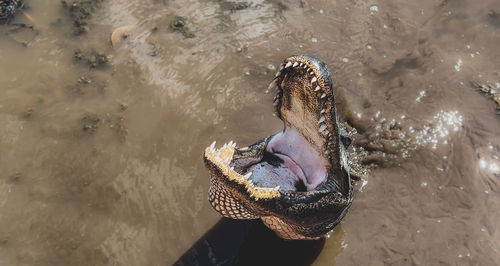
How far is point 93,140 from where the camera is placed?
14.6ft

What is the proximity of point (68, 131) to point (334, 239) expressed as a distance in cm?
314

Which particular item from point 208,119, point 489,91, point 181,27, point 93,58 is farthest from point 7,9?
point 489,91

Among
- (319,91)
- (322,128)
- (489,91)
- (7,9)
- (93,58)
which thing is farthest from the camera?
(7,9)

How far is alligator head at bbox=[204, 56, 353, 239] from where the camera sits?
2695 millimetres

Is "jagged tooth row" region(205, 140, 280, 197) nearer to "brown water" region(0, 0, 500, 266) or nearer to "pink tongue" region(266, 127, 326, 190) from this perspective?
"pink tongue" region(266, 127, 326, 190)

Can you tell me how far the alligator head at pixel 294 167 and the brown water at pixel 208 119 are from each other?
0.80 m

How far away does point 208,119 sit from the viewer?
4.68m

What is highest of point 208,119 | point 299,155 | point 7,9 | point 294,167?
point 7,9

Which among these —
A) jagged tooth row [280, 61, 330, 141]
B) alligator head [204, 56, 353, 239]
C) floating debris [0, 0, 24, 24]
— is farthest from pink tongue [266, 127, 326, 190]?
floating debris [0, 0, 24, 24]

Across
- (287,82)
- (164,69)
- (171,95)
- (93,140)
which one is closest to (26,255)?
(93,140)

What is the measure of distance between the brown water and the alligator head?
80cm

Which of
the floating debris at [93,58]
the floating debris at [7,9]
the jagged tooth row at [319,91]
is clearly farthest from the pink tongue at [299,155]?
the floating debris at [7,9]

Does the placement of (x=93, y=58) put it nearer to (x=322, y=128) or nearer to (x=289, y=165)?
(x=289, y=165)

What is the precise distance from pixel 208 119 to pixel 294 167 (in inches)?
56.2
